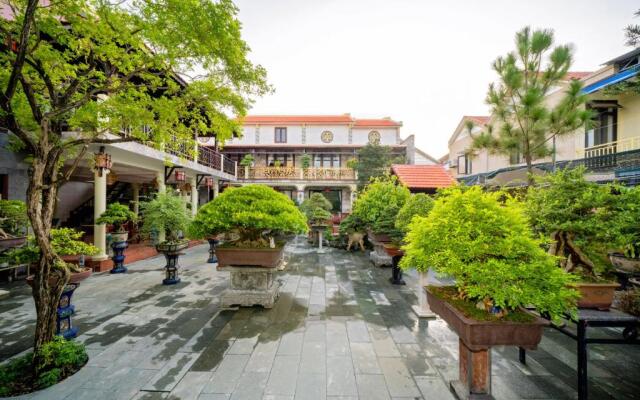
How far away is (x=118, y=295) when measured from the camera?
550 centimetres

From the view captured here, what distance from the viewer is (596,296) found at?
2.70 meters

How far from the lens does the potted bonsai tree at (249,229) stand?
456 cm

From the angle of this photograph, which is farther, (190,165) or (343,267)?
(190,165)

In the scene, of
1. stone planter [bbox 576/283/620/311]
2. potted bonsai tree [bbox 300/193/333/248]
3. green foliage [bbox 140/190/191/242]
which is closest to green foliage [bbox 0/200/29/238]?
green foliage [bbox 140/190/191/242]

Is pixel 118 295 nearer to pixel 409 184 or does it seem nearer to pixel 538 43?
pixel 409 184

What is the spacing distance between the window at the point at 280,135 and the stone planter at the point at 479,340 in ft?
73.0

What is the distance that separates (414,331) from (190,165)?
10.8 m

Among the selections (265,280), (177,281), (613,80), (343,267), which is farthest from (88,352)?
(613,80)

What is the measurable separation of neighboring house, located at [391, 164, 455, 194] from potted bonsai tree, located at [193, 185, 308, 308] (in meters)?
6.66

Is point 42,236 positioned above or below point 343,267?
above

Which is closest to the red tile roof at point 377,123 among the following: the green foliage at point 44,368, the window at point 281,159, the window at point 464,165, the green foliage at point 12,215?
the window at point 464,165

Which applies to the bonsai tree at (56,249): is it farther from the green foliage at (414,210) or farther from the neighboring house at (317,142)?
the neighboring house at (317,142)

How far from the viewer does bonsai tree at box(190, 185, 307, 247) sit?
452 cm

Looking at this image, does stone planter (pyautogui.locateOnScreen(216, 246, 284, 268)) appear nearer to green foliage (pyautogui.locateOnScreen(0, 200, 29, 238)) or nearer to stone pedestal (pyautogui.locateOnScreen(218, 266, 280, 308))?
stone pedestal (pyautogui.locateOnScreen(218, 266, 280, 308))
